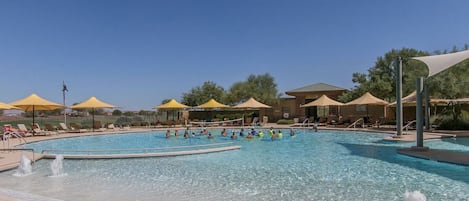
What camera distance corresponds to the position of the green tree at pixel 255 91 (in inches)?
1350

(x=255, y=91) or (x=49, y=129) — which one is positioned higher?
(x=255, y=91)

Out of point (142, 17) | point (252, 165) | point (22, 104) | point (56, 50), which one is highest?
point (142, 17)

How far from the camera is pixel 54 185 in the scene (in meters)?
7.12

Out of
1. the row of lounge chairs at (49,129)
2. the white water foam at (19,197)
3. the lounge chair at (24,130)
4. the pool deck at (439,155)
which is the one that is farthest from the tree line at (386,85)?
the white water foam at (19,197)

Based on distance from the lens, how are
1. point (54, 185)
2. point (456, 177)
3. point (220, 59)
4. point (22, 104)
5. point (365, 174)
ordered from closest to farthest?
point (54, 185)
point (456, 177)
point (365, 174)
point (22, 104)
point (220, 59)

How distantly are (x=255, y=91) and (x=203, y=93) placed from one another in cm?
940

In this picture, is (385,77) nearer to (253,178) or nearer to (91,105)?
(91,105)

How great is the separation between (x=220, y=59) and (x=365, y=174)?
83.8 feet

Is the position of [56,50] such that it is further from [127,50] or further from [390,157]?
[390,157]

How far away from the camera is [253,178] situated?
26.2 feet

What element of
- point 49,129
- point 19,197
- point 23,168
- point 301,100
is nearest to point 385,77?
point 301,100

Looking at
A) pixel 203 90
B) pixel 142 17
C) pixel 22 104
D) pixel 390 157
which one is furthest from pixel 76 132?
pixel 203 90

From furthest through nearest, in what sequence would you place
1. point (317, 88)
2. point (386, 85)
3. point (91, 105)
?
point (317, 88), point (386, 85), point (91, 105)

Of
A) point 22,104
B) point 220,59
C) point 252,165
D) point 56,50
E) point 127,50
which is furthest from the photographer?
point 220,59
